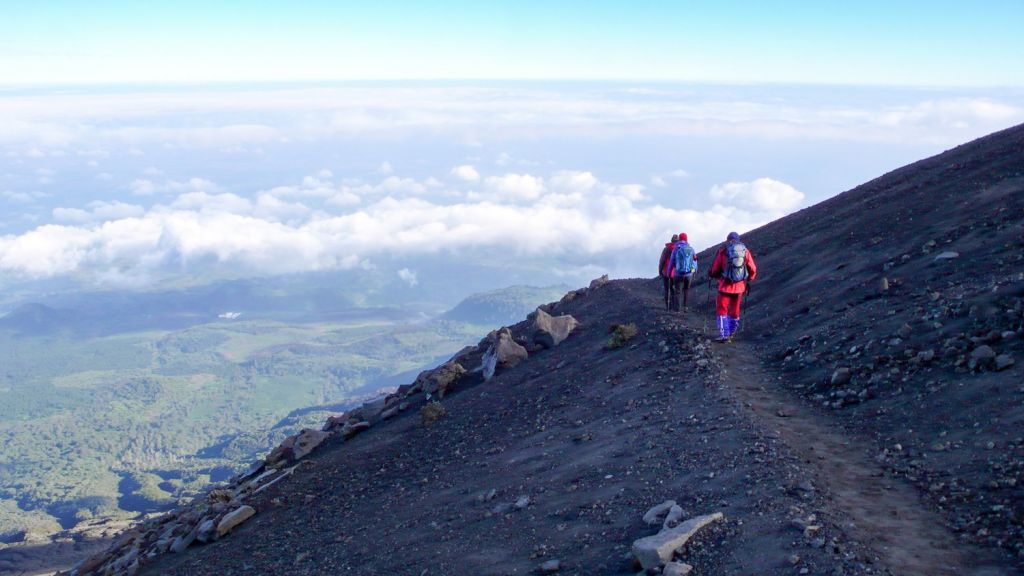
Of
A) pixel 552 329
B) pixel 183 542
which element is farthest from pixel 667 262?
pixel 183 542

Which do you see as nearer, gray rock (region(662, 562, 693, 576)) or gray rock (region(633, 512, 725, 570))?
gray rock (region(662, 562, 693, 576))

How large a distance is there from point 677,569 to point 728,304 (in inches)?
391

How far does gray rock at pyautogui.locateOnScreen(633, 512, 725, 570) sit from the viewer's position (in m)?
7.88

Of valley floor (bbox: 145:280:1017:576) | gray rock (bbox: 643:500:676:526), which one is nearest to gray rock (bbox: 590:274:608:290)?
valley floor (bbox: 145:280:1017:576)

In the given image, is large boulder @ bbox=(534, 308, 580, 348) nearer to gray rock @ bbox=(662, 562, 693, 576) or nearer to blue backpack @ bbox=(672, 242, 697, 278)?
blue backpack @ bbox=(672, 242, 697, 278)

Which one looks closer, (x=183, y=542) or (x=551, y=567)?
(x=551, y=567)

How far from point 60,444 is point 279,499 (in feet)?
617

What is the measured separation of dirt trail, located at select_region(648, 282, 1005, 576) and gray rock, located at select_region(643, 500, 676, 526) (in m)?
1.70

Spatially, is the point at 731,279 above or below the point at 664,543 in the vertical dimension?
above

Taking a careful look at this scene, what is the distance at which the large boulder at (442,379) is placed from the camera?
837 inches

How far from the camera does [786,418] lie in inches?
474

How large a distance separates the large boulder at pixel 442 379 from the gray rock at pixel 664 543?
1310cm

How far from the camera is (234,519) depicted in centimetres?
1611

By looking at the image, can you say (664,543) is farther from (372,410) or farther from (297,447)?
(372,410)
